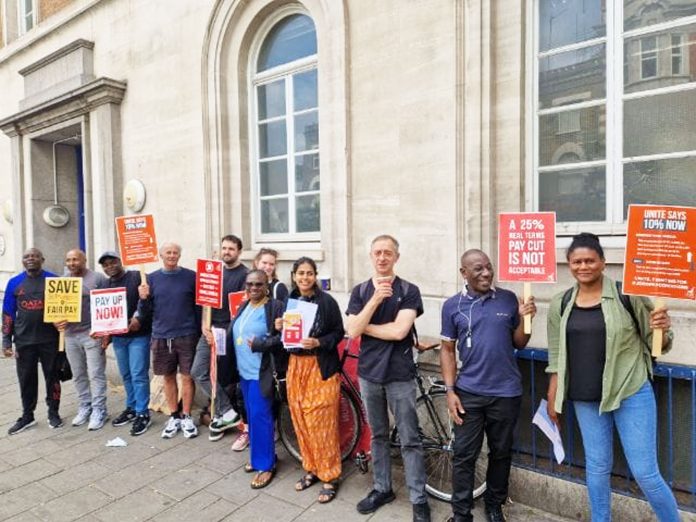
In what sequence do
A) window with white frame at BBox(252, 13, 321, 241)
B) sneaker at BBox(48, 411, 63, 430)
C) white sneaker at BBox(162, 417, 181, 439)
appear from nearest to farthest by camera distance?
1. white sneaker at BBox(162, 417, 181, 439)
2. sneaker at BBox(48, 411, 63, 430)
3. window with white frame at BBox(252, 13, 321, 241)

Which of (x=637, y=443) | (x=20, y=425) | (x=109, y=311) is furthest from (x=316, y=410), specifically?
(x=20, y=425)

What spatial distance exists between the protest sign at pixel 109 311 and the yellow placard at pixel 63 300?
0.86 feet

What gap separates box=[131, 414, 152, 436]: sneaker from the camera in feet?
16.5

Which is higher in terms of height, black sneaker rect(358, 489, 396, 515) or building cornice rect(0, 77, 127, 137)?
building cornice rect(0, 77, 127, 137)

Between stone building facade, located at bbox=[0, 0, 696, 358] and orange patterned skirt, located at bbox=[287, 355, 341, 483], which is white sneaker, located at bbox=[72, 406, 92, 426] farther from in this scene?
orange patterned skirt, located at bbox=[287, 355, 341, 483]

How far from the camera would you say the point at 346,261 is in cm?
490

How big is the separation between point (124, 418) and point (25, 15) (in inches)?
359

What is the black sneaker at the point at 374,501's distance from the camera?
3502mm

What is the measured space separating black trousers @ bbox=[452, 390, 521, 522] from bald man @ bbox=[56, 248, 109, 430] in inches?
158

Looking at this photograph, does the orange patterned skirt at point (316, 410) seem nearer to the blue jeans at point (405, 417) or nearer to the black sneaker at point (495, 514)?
the blue jeans at point (405, 417)

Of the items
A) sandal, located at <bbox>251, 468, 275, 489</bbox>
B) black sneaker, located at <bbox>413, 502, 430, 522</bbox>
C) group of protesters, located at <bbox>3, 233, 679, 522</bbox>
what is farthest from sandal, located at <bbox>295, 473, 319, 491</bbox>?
black sneaker, located at <bbox>413, 502, 430, 522</bbox>

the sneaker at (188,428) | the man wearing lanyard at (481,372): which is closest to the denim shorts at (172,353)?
the sneaker at (188,428)

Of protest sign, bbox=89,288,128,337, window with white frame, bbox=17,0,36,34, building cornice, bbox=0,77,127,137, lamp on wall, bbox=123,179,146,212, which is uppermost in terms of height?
window with white frame, bbox=17,0,36,34

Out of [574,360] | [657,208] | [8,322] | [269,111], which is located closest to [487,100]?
[657,208]
